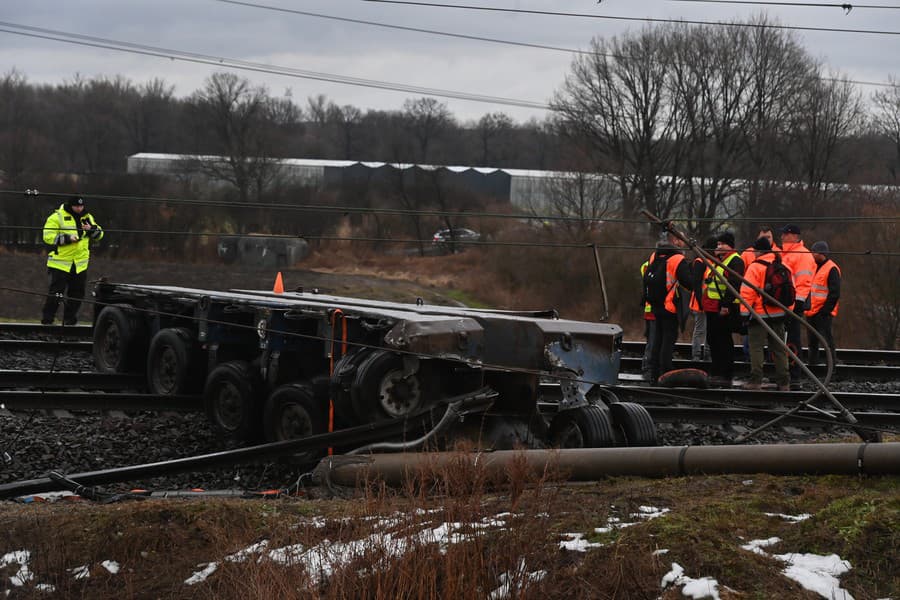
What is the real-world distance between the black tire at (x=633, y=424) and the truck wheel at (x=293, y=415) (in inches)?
102

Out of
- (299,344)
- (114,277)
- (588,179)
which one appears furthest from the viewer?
(588,179)

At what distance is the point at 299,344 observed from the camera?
32.7ft

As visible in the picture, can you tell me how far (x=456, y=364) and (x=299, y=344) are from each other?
1.82 meters

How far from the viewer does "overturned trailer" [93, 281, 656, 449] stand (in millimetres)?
8750

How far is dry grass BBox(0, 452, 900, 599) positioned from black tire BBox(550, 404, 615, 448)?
1.50 meters

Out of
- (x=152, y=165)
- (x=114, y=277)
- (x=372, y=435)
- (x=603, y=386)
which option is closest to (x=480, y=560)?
(x=372, y=435)

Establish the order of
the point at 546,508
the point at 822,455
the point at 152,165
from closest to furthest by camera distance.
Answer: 1. the point at 546,508
2. the point at 822,455
3. the point at 152,165

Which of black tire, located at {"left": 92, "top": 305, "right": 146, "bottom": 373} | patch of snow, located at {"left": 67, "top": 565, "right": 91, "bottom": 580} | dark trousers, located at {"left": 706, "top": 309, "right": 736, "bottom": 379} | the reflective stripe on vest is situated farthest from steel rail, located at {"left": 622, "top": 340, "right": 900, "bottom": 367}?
patch of snow, located at {"left": 67, "top": 565, "right": 91, "bottom": 580}

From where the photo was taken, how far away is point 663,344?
1331cm

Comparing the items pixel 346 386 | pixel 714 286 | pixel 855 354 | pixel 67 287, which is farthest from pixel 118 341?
pixel 855 354

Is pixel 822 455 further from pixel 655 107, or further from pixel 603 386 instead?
pixel 655 107

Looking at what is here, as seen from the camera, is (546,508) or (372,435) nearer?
(546,508)

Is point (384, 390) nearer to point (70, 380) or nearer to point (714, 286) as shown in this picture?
point (70, 380)

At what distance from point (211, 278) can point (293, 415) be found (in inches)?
1029
